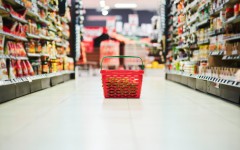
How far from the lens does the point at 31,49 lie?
5.22 meters

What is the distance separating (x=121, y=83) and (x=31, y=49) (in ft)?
6.55

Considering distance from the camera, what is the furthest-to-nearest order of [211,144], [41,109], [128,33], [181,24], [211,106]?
[128,33]
[181,24]
[211,106]
[41,109]
[211,144]

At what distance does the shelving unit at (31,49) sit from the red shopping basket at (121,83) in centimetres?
124

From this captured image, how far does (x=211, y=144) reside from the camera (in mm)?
1752

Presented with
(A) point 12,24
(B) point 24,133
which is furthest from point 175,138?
(A) point 12,24

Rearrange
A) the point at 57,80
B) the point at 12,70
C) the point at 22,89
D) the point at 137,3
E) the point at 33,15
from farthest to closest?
the point at 137,3 → the point at 57,80 → the point at 33,15 → the point at 22,89 → the point at 12,70

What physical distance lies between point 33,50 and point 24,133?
3.55m

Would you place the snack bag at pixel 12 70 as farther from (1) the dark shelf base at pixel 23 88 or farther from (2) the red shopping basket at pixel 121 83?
(2) the red shopping basket at pixel 121 83

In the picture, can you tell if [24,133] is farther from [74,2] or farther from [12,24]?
[74,2]

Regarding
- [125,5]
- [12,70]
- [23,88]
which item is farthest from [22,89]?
[125,5]

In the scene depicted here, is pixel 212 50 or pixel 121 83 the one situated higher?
pixel 212 50

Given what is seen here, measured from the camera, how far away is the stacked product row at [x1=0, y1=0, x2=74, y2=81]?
13.3ft

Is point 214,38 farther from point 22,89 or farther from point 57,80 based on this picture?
point 57,80

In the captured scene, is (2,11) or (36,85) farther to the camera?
(36,85)
